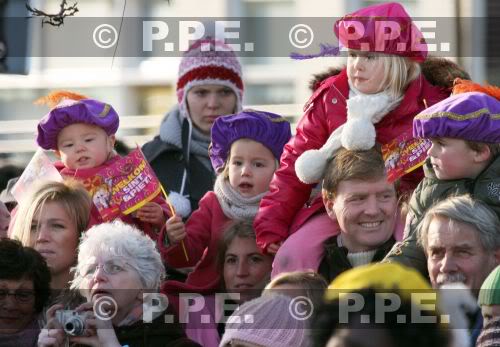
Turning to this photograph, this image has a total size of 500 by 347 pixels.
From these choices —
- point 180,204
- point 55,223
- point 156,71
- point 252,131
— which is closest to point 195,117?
point 180,204

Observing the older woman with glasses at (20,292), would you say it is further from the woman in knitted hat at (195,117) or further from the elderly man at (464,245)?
the elderly man at (464,245)

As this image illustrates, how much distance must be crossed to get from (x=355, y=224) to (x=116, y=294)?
91 centimetres

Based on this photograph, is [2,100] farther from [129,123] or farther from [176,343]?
[176,343]

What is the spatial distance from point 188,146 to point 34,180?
0.91m

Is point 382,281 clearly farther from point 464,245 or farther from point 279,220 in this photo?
point 279,220

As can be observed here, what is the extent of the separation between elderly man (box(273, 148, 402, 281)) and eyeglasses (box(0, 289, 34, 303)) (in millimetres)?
901

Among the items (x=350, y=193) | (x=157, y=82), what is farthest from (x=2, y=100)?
(x=350, y=193)

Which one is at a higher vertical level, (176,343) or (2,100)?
(2,100)

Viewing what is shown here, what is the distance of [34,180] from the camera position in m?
6.04

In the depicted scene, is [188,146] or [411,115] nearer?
[411,115]

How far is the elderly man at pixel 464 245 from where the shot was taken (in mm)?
4656

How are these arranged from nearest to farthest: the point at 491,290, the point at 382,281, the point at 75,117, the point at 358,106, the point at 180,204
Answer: the point at 382,281, the point at 491,290, the point at 358,106, the point at 75,117, the point at 180,204

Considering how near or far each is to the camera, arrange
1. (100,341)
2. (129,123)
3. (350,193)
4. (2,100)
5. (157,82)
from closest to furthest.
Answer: (100,341), (350,193), (129,123), (157,82), (2,100)

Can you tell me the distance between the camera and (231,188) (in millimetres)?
5875
